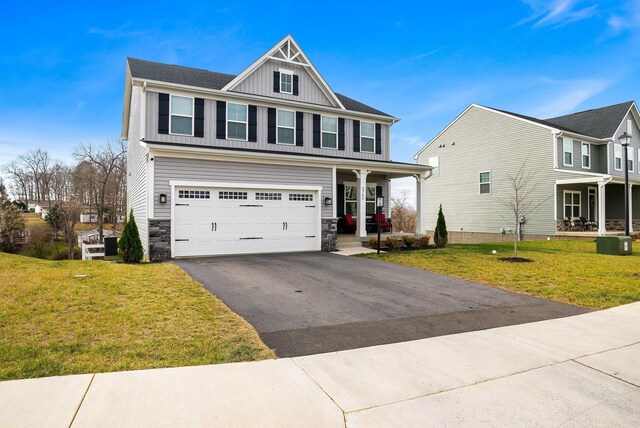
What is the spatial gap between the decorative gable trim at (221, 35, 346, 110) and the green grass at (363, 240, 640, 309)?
8.61m

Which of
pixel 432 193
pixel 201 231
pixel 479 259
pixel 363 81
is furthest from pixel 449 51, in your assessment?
pixel 201 231

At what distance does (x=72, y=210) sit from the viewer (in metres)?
28.1

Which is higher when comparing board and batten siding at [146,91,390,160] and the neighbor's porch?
board and batten siding at [146,91,390,160]

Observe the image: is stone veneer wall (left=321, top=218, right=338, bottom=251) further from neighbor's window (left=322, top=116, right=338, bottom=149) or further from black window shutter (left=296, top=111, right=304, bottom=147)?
neighbor's window (left=322, top=116, right=338, bottom=149)

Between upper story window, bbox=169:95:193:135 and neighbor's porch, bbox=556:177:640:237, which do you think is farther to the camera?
neighbor's porch, bbox=556:177:640:237

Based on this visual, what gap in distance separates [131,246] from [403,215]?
29236 mm

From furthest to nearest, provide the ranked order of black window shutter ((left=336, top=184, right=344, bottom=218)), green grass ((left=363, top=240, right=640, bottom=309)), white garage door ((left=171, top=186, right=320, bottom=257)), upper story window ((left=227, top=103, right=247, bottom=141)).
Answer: black window shutter ((left=336, top=184, right=344, bottom=218)), upper story window ((left=227, top=103, right=247, bottom=141)), white garage door ((left=171, top=186, right=320, bottom=257)), green grass ((left=363, top=240, right=640, bottom=309))

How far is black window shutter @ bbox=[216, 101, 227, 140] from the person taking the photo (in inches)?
589

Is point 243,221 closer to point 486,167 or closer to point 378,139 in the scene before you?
A: point 378,139

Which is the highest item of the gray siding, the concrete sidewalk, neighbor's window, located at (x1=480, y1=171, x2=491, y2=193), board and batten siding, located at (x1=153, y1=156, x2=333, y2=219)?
the gray siding

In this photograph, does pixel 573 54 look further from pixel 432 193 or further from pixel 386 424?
pixel 386 424

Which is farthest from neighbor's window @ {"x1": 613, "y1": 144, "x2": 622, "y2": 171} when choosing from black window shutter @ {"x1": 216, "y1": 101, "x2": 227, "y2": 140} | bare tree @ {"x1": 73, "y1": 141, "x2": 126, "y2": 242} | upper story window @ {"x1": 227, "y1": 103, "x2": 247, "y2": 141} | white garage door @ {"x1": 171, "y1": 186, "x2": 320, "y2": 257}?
bare tree @ {"x1": 73, "y1": 141, "x2": 126, "y2": 242}

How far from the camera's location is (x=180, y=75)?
15641 millimetres

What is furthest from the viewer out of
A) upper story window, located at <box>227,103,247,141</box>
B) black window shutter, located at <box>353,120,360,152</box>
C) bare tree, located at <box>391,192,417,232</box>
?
bare tree, located at <box>391,192,417,232</box>
